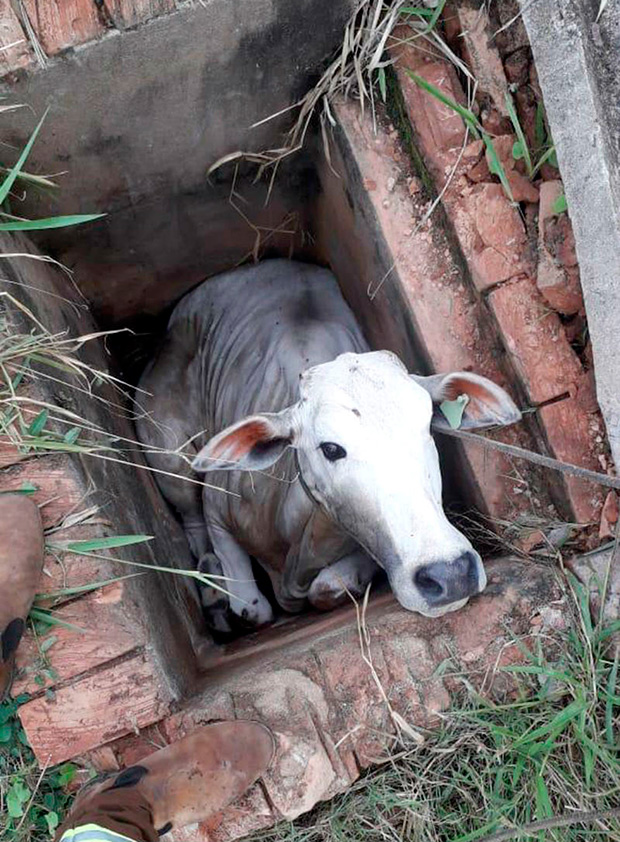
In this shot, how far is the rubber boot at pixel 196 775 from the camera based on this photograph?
2119mm

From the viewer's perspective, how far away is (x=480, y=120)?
253 cm

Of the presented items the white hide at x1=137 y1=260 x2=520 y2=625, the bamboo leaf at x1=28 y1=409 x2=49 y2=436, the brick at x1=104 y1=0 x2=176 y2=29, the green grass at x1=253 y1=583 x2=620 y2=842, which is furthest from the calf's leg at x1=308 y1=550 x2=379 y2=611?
the brick at x1=104 y1=0 x2=176 y2=29

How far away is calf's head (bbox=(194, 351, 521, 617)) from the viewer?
2.04 meters

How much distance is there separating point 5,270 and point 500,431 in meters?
1.56

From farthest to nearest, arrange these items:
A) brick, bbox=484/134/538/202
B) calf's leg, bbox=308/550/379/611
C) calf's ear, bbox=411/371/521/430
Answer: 1. calf's leg, bbox=308/550/379/611
2. brick, bbox=484/134/538/202
3. calf's ear, bbox=411/371/521/430

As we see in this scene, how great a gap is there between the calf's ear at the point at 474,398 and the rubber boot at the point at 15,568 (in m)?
1.15

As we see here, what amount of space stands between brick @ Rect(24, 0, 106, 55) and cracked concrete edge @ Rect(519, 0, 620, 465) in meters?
1.20

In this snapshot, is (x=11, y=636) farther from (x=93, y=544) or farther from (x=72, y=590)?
(x=93, y=544)

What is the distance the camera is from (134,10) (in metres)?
2.25

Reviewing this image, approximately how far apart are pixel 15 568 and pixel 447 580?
3.68ft

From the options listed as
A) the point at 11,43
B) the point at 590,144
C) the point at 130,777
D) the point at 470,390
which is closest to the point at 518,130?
the point at 590,144

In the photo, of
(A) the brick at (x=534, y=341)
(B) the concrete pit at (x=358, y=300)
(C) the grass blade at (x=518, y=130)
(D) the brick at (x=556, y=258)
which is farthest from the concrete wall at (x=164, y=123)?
(A) the brick at (x=534, y=341)

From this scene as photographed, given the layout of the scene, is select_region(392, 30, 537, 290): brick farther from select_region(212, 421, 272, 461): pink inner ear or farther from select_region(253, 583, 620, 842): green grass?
select_region(253, 583, 620, 842): green grass

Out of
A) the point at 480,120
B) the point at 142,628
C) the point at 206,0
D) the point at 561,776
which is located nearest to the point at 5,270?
the point at 206,0
